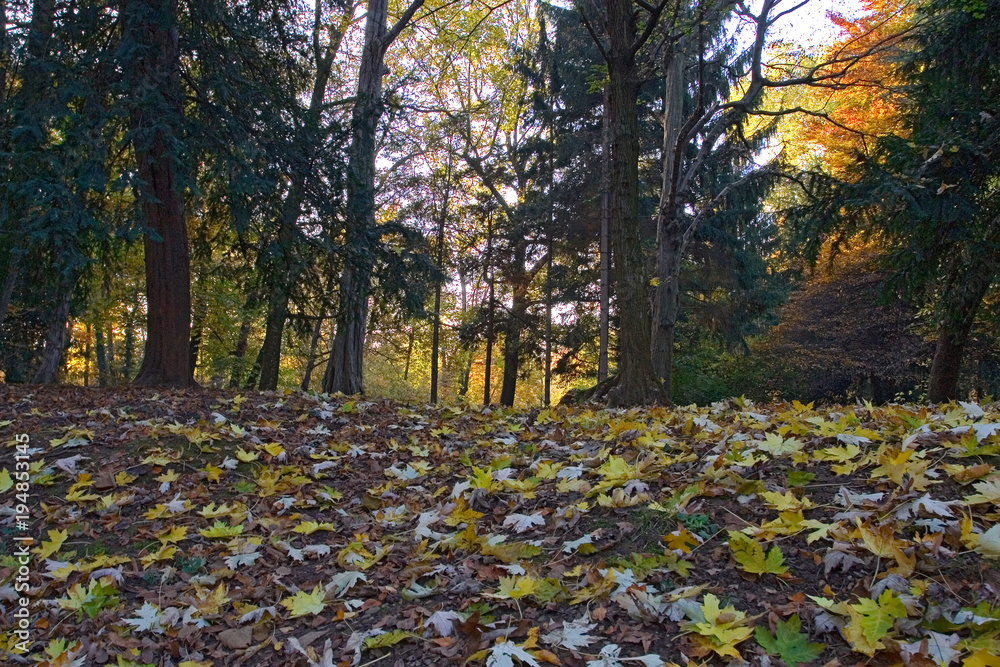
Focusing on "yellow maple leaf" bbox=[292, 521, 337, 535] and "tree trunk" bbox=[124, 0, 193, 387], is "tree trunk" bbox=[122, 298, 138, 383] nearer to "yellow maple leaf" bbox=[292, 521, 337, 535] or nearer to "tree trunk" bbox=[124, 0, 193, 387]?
"tree trunk" bbox=[124, 0, 193, 387]

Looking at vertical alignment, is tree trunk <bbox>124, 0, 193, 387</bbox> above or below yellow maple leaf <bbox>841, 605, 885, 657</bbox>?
above

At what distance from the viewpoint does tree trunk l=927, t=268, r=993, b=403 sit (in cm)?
888

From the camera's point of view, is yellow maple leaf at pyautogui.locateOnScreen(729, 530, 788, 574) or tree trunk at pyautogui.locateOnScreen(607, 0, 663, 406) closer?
yellow maple leaf at pyautogui.locateOnScreen(729, 530, 788, 574)

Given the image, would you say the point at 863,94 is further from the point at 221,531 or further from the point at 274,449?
the point at 221,531

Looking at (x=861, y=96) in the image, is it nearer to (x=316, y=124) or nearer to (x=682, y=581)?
(x=316, y=124)

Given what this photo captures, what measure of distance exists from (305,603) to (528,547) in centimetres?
93

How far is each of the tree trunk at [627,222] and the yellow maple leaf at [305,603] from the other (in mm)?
5090

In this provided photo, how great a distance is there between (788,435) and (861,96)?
12867 millimetres

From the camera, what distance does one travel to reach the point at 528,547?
2.59 meters

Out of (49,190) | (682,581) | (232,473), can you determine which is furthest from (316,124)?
(682,581)

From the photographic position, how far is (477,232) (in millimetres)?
19172

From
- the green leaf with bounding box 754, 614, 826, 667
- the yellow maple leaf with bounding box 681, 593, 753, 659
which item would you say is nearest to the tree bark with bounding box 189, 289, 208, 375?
the yellow maple leaf with bounding box 681, 593, 753, 659

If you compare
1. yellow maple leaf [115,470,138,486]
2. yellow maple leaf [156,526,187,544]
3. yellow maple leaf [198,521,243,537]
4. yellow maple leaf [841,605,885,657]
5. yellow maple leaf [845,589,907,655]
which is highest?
yellow maple leaf [845,589,907,655]

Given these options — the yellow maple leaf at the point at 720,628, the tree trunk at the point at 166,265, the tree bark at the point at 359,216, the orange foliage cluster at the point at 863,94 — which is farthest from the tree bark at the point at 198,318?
the yellow maple leaf at the point at 720,628
